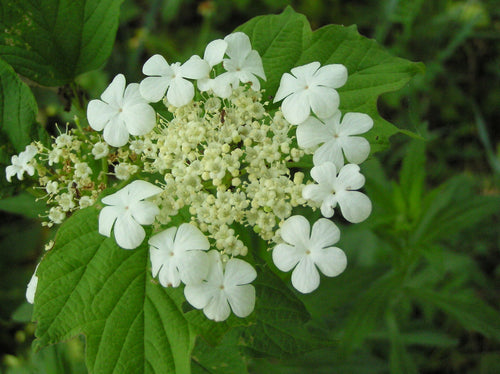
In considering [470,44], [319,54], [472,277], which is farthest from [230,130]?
[470,44]

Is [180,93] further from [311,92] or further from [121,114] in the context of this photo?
[311,92]

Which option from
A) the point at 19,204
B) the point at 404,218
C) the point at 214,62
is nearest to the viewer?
the point at 214,62

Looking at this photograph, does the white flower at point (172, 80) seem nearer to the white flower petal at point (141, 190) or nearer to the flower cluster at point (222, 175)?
the flower cluster at point (222, 175)

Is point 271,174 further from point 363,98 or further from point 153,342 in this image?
point 153,342

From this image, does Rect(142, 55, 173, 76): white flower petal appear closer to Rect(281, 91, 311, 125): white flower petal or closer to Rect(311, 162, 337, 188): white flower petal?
Rect(281, 91, 311, 125): white flower petal

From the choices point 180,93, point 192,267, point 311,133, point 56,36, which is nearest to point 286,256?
point 192,267
